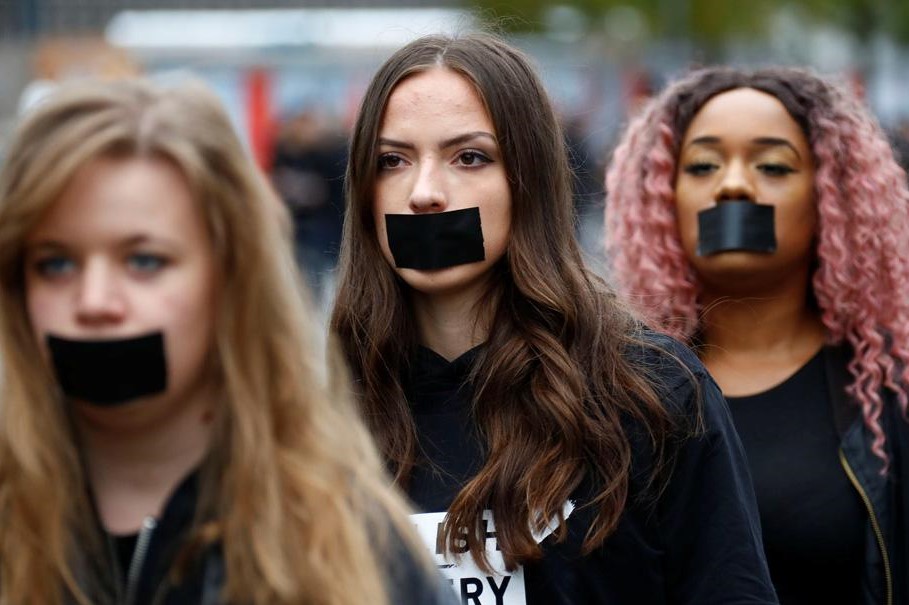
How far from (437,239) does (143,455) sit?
1.19 metres

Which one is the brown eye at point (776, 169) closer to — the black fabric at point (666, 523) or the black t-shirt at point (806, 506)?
the black t-shirt at point (806, 506)

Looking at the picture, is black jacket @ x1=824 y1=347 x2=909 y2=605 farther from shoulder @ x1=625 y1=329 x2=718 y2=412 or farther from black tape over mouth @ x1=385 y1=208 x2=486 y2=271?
black tape over mouth @ x1=385 y1=208 x2=486 y2=271

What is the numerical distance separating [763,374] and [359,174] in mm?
1412

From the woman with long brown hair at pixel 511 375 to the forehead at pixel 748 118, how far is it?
1.05m

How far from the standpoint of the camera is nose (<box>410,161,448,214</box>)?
3.54m

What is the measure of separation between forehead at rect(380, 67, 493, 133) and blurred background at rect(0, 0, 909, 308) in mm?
345

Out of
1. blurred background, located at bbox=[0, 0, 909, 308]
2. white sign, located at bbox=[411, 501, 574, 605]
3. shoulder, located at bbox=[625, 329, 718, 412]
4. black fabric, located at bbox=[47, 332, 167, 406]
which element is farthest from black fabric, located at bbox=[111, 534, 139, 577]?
shoulder, located at bbox=[625, 329, 718, 412]

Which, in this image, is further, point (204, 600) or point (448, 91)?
point (448, 91)

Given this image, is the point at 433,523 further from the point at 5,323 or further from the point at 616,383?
the point at 5,323

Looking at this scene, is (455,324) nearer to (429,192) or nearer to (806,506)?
(429,192)

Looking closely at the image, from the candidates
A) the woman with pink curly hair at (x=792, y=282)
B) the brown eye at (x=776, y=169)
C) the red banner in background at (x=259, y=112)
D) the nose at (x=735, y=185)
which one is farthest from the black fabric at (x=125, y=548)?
the red banner in background at (x=259, y=112)

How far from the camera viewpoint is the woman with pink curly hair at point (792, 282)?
13.7 ft

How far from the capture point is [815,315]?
466 centimetres

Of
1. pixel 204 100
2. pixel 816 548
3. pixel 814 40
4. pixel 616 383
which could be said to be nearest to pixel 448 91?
pixel 616 383
